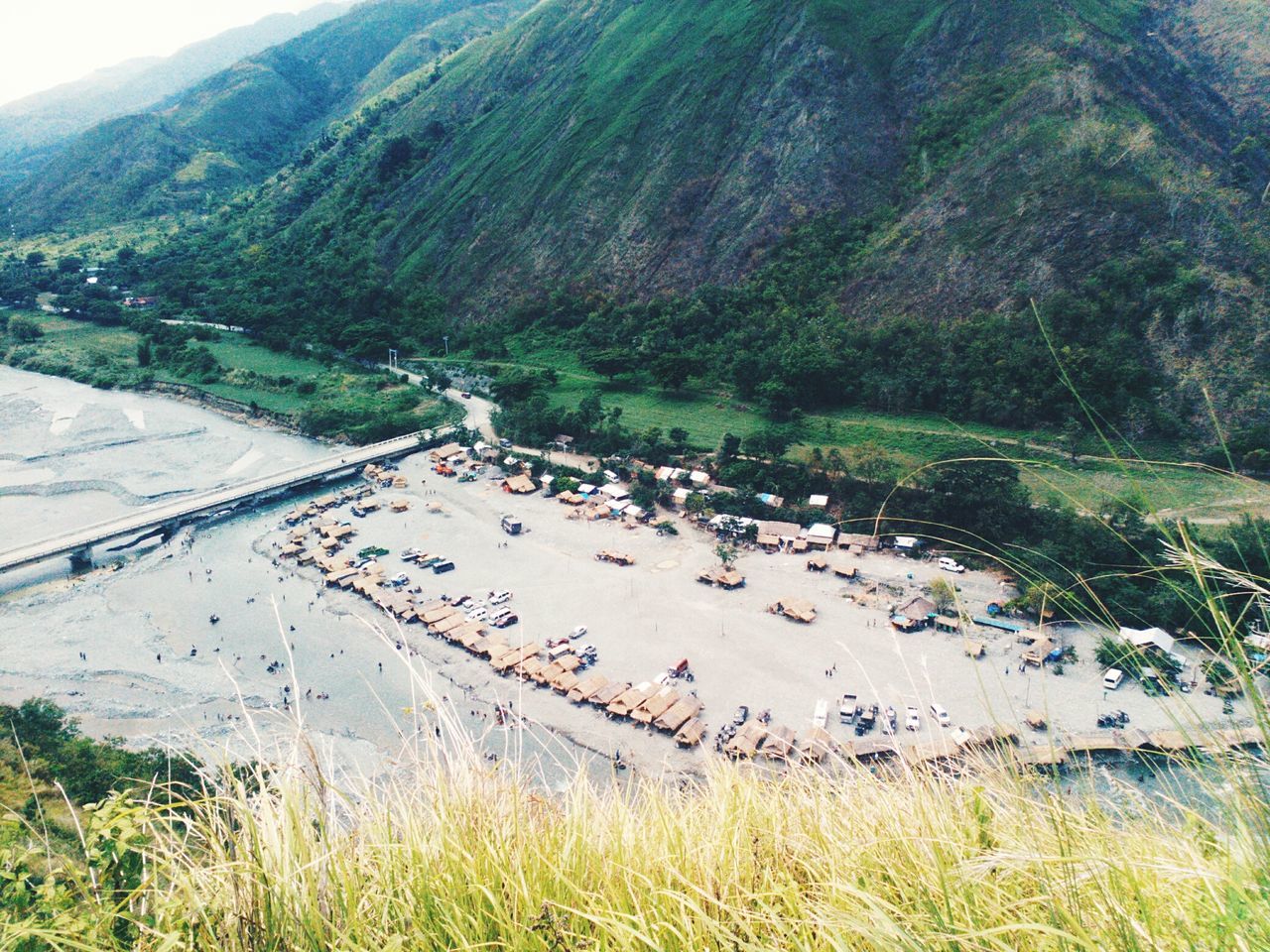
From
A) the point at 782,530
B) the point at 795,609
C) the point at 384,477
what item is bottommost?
the point at 782,530

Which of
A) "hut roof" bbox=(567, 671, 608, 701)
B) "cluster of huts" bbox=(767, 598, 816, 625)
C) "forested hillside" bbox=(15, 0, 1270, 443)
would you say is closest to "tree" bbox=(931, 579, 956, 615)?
"cluster of huts" bbox=(767, 598, 816, 625)

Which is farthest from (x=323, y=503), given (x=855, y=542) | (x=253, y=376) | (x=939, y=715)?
(x=939, y=715)

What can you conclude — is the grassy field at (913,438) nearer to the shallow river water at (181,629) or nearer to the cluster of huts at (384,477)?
the cluster of huts at (384,477)

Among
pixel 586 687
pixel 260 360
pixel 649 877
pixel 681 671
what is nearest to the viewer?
pixel 649 877

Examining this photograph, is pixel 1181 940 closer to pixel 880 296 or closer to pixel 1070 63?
pixel 880 296

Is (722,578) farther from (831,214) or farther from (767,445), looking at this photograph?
(831,214)

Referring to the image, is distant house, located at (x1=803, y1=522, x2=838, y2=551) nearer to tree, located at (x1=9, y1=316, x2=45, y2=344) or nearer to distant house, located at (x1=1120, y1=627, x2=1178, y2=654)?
distant house, located at (x1=1120, y1=627, x2=1178, y2=654)

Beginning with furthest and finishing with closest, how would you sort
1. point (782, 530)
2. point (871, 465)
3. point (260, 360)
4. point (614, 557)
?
point (260, 360) → point (871, 465) → point (782, 530) → point (614, 557)

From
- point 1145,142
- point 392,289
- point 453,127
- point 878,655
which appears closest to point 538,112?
point 453,127
